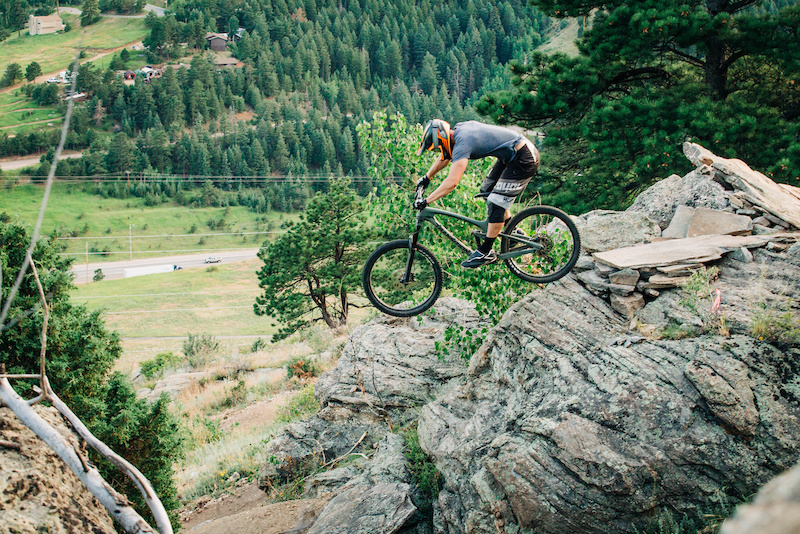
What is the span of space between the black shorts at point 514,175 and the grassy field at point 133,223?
97.8 m

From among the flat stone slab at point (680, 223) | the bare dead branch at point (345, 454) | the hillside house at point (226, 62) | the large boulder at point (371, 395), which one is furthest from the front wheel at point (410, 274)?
the hillside house at point (226, 62)

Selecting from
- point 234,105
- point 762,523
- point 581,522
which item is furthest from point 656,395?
point 234,105

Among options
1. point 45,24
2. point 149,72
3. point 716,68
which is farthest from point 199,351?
point 149,72

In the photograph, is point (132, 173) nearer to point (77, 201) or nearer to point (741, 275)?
point (77, 201)

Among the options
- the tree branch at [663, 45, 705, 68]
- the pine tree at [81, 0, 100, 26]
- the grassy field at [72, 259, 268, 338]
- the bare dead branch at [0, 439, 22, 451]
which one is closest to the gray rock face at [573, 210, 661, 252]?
the pine tree at [81, 0, 100, 26]

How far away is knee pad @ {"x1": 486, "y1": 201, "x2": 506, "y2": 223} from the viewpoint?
7.63 meters

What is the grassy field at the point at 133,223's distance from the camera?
97.4m

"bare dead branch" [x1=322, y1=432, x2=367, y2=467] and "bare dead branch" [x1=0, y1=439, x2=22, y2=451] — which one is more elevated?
"bare dead branch" [x1=0, y1=439, x2=22, y2=451]

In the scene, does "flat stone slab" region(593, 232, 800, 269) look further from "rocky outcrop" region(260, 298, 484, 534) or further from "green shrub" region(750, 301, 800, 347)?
"rocky outcrop" region(260, 298, 484, 534)

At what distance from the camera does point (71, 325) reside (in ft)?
31.4

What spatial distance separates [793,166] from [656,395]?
35.5 ft

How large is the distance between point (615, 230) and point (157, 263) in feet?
314

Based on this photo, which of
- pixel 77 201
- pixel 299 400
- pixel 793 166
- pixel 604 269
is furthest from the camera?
pixel 77 201

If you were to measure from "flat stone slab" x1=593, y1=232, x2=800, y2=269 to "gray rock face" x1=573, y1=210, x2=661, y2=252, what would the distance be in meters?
0.40
